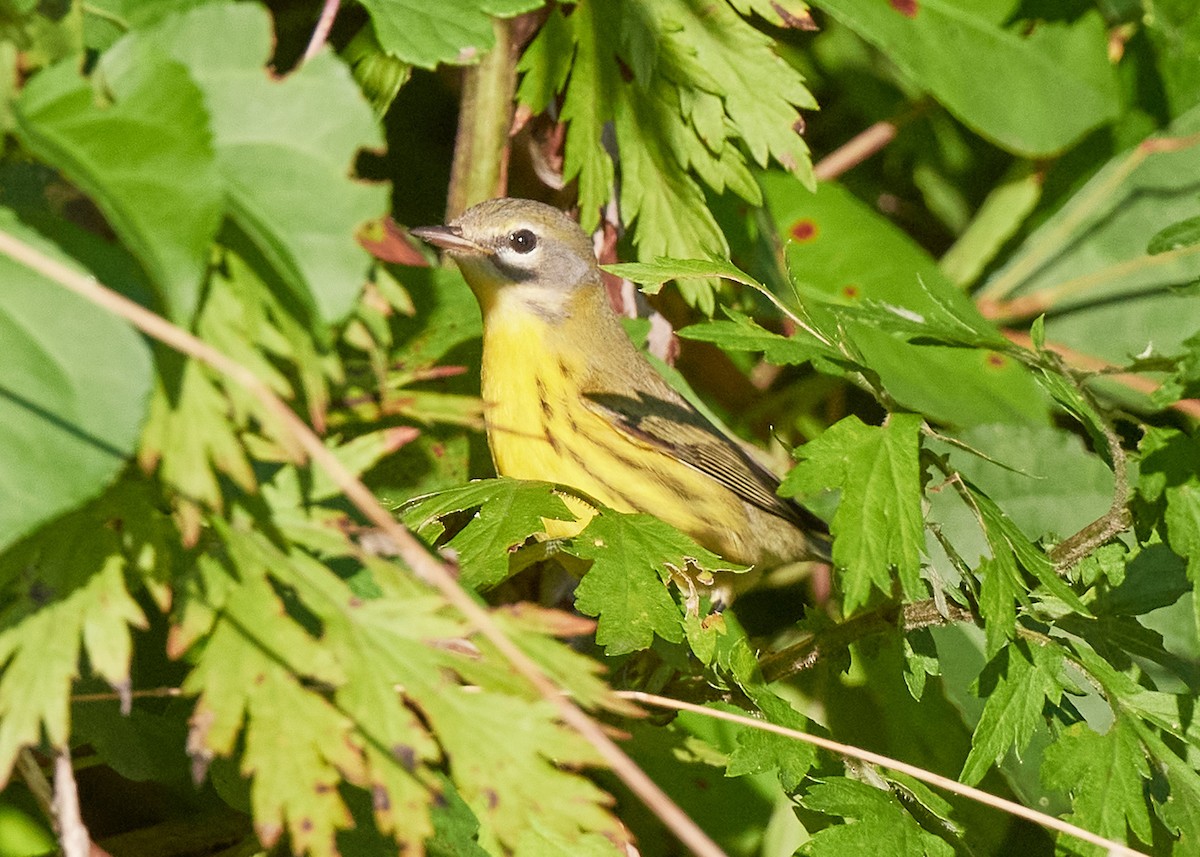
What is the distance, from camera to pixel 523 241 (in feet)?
9.76

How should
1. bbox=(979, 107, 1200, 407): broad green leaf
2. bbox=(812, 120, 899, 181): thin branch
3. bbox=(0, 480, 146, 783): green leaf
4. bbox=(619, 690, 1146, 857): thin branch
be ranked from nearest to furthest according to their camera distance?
bbox=(0, 480, 146, 783): green leaf, bbox=(619, 690, 1146, 857): thin branch, bbox=(812, 120, 899, 181): thin branch, bbox=(979, 107, 1200, 407): broad green leaf

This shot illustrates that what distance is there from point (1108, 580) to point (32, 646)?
1.45 meters

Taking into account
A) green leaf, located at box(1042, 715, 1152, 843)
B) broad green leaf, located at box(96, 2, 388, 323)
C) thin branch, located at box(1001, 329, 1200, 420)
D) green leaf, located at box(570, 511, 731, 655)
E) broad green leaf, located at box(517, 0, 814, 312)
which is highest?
broad green leaf, located at box(96, 2, 388, 323)

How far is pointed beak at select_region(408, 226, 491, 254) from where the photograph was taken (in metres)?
2.68

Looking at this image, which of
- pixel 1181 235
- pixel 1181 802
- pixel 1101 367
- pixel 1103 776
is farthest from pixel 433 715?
pixel 1101 367

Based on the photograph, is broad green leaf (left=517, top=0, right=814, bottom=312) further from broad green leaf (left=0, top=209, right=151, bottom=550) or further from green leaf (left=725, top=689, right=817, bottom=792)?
broad green leaf (left=0, top=209, right=151, bottom=550)

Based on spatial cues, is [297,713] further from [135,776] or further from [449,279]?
[449,279]

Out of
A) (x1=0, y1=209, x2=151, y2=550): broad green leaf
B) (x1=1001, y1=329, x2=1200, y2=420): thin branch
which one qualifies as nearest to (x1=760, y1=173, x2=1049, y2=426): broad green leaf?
(x1=1001, y1=329, x2=1200, y2=420): thin branch

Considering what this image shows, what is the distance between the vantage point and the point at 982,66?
3.28m

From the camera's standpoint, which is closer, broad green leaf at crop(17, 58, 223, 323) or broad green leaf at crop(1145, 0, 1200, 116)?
broad green leaf at crop(17, 58, 223, 323)

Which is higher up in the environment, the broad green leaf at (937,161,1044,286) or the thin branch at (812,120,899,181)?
the thin branch at (812,120,899,181)

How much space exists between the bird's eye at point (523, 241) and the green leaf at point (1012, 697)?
1.53m

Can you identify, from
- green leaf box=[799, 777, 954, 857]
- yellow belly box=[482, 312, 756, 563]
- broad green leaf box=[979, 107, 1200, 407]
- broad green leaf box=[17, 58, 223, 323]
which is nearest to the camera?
broad green leaf box=[17, 58, 223, 323]

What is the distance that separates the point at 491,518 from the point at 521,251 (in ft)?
4.14
